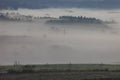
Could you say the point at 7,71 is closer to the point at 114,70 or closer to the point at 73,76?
the point at 73,76

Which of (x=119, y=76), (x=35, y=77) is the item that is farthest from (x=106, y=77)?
(x=35, y=77)

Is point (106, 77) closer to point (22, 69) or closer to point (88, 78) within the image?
point (88, 78)

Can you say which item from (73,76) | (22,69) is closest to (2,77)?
(22,69)

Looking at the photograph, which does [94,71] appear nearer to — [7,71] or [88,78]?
[88,78]

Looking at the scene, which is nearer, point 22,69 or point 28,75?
point 28,75

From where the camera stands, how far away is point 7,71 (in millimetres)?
51125

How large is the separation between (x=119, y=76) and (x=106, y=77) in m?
1.98

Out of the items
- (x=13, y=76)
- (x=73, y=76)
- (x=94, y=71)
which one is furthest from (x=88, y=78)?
(x=13, y=76)

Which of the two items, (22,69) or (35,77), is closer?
(35,77)

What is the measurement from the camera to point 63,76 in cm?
4822

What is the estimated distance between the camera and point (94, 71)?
5244 cm

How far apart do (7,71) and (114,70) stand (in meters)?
15.1

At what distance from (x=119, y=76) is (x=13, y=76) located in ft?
44.9

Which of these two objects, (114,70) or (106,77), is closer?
(106,77)
